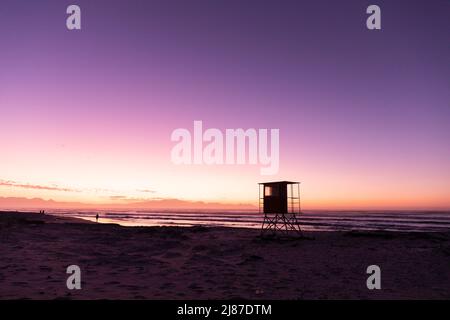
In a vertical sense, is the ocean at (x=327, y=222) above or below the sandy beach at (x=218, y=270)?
below

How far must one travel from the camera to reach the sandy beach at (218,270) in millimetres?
10719

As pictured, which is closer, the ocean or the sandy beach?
the sandy beach

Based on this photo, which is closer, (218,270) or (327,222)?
(218,270)

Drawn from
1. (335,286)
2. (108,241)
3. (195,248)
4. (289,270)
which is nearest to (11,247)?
(108,241)

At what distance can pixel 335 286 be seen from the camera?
1196 cm

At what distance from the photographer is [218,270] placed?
14.5 metres

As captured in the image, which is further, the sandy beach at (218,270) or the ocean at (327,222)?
the ocean at (327,222)

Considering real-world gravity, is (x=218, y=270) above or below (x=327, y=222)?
above

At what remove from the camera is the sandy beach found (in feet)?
35.2

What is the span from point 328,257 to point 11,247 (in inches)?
639

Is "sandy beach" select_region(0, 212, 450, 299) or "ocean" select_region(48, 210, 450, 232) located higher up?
"sandy beach" select_region(0, 212, 450, 299)
